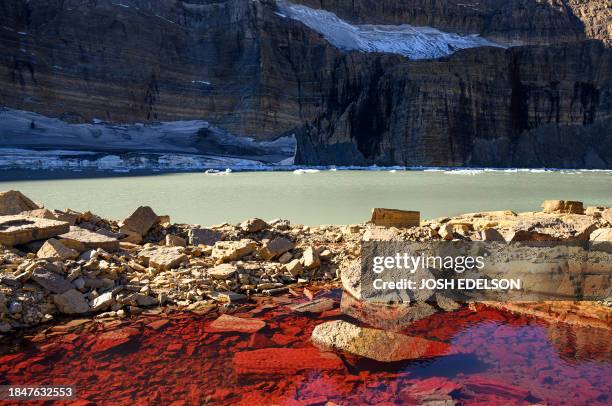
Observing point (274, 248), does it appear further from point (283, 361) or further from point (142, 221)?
point (283, 361)

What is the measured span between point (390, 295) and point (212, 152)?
145ft

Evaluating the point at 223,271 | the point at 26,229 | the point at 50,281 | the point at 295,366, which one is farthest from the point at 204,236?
the point at 295,366

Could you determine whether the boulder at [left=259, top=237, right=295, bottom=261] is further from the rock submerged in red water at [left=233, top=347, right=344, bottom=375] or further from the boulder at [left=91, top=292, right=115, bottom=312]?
the rock submerged in red water at [left=233, top=347, right=344, bottom=375]

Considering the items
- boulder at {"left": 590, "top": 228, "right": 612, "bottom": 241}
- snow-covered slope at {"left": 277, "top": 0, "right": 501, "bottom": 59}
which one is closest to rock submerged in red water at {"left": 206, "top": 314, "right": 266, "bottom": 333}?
boulder at {"left": 590, "top": 228, "right": 612, "bottom": 241}

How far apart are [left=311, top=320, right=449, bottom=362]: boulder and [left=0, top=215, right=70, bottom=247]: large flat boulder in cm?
346

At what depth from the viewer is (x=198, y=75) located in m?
51.5

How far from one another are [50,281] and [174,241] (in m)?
2.02

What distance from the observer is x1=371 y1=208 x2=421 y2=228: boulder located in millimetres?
6977

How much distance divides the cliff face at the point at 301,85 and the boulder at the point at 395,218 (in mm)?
39109

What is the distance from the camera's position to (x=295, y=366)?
3.11 m

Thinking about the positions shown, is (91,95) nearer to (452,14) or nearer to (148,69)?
(148,69)

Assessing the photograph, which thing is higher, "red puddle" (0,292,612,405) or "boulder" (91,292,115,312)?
"boulder" (91,292,115,312)

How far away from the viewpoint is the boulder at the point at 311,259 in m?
5.35

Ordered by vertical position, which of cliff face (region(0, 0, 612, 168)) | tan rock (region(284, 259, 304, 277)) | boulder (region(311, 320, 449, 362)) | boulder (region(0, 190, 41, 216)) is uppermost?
cliff face (region(0, 0, 612, 168))
